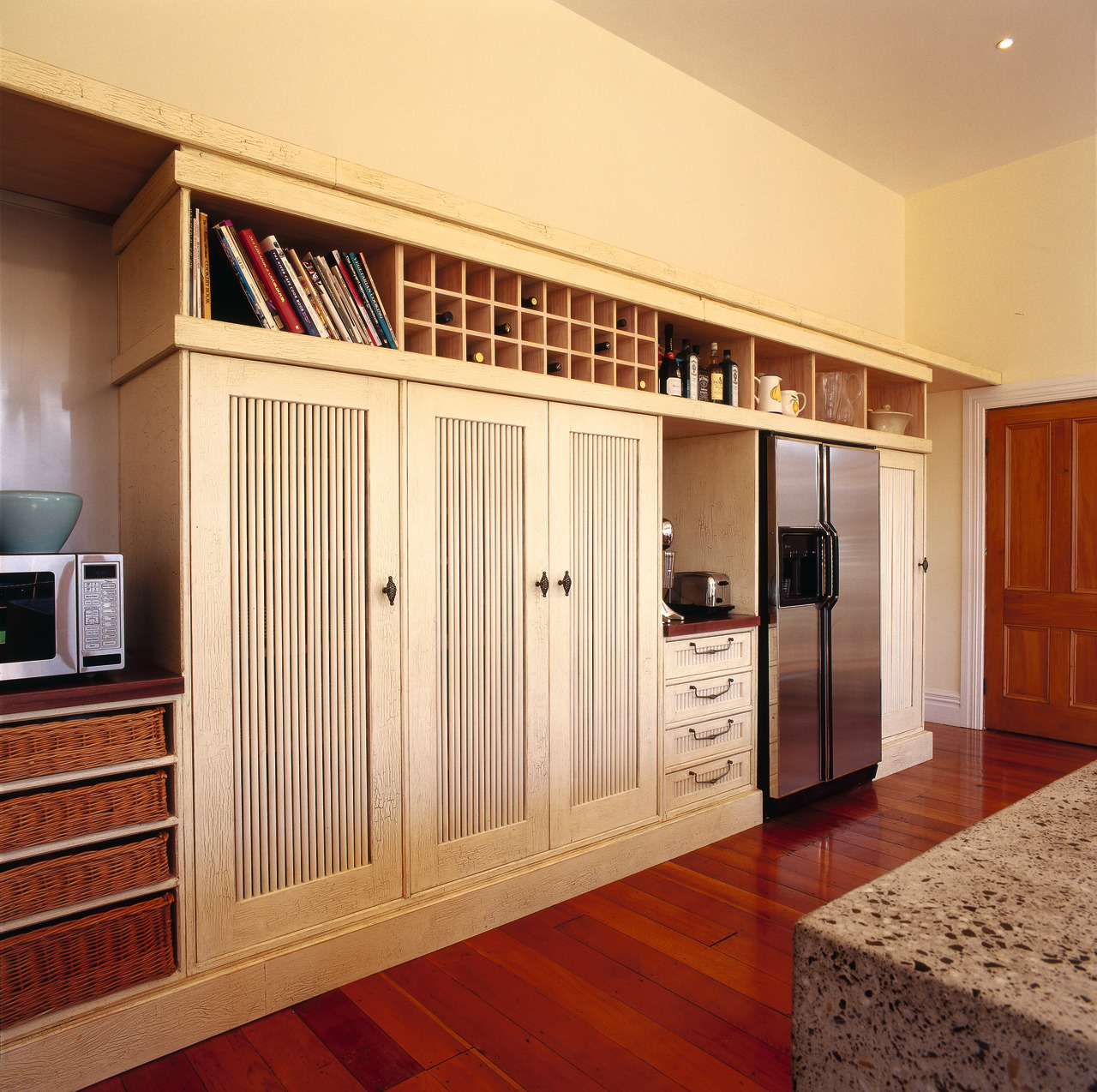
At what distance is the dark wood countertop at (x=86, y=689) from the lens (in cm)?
168

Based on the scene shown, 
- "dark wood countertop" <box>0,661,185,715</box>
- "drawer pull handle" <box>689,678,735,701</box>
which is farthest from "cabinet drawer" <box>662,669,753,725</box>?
"dark wood countertop" <box>0,661,185,715</box>

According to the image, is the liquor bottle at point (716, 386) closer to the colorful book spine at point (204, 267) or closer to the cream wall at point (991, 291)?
the colorful book spine at point (204, 267)

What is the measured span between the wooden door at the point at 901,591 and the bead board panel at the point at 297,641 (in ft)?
9.61

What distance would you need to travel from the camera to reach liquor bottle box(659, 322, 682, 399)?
315 cm

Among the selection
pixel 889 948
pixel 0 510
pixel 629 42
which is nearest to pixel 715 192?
pixel 629 42

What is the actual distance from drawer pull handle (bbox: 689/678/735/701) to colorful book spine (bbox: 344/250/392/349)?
5.90 ft

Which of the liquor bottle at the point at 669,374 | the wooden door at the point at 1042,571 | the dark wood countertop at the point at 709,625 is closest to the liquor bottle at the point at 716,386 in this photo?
the liquor bottle at the point at 669,374

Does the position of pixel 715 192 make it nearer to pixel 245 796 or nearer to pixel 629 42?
pixel 629 42

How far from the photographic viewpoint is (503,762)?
8.36 ft

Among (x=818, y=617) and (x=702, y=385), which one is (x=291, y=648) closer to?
(x=702, y=385)

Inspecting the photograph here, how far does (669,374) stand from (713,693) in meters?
1.31

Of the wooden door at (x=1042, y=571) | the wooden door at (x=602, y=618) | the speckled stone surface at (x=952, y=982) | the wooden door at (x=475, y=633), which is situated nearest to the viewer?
the speckled stone surface at (x=952, y=982)

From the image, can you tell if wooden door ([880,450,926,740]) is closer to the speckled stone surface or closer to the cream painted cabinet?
the cream painted cabinet

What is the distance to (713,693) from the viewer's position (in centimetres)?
323
